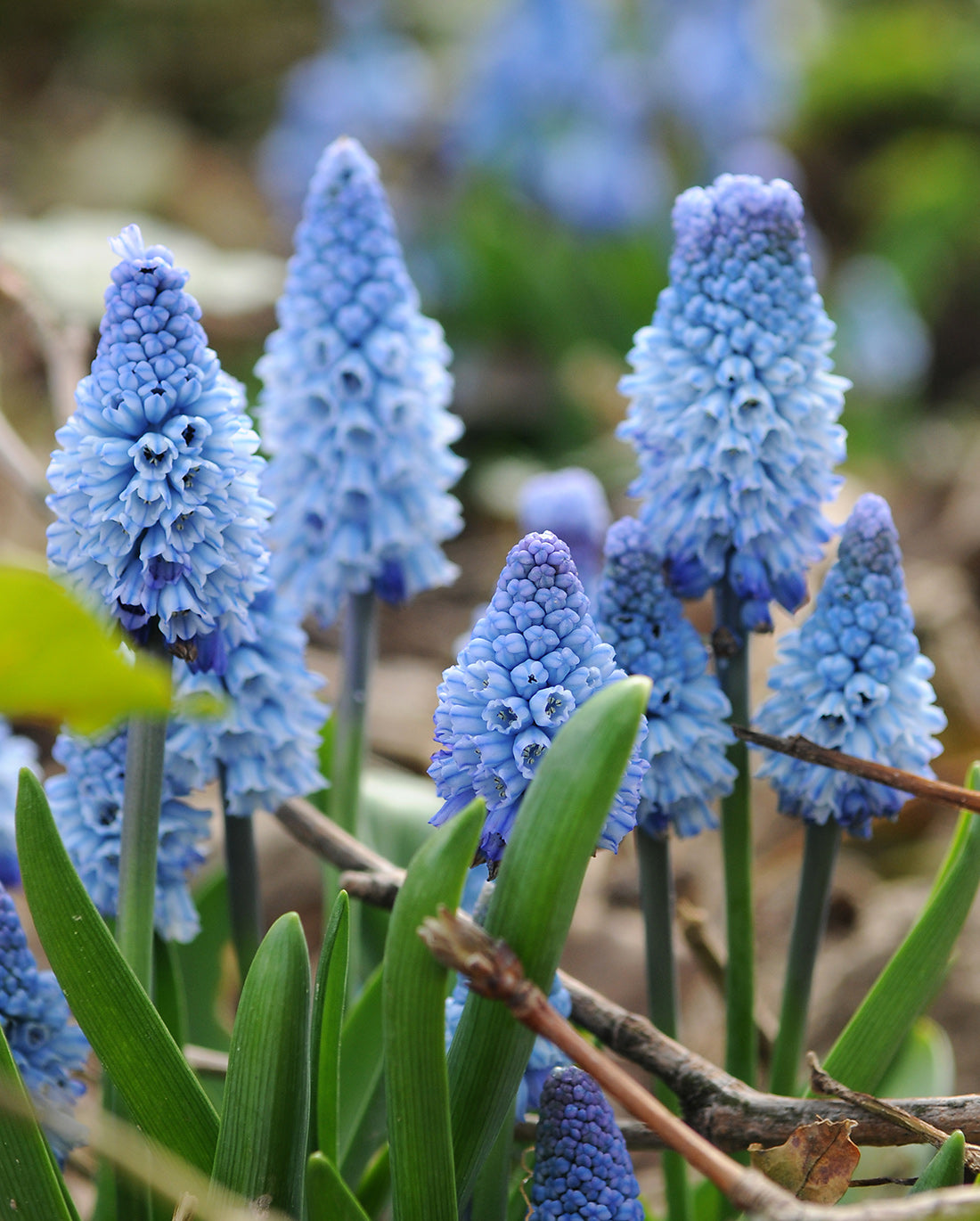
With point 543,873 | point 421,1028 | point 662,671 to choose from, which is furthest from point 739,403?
point 421,1028

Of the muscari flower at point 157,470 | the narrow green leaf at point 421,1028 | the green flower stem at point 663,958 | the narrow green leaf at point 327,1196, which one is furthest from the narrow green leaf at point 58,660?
the green flower stem at point 663,958

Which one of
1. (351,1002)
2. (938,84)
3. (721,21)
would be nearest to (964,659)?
(351,1002)

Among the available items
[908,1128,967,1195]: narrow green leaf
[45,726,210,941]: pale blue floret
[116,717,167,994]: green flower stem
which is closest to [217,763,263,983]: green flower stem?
[45,726,210,941]: pale blue floret

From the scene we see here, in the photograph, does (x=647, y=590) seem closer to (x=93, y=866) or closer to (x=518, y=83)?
(x=93, y=866)

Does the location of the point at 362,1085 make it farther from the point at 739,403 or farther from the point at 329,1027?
the point at 739,403

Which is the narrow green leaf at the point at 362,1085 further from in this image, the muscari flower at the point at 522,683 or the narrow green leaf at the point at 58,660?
the narrow green leaf at the point at 58,660

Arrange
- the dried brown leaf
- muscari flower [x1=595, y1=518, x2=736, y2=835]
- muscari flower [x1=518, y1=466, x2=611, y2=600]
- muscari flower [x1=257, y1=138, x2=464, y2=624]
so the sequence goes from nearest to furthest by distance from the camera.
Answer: the dried brown leaf → muscari flower [x1=595, y1=518, x2=736, y2=835] → muscari flower [x1=257, y1=138, x2=464, y2=624] → muscari flower [x1=518, y1=466, x2=611, y2=600]

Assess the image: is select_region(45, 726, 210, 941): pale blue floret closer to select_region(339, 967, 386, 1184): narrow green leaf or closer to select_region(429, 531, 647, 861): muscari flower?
select_region(339, 967, 386, 1184): narrow green leaf
